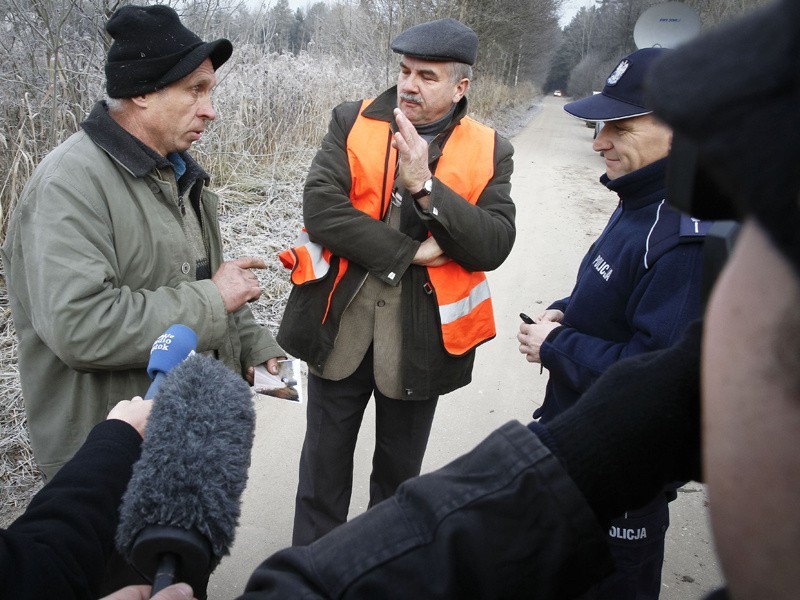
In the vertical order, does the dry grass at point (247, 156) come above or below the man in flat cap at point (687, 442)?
below

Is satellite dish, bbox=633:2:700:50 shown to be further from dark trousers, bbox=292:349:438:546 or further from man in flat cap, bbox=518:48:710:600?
dark trousers, bbox=292:349:438:546

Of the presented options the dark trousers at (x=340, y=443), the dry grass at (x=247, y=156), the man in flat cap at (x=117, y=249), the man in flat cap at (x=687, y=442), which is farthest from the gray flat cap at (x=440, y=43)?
the dry grass at (x=247, y=156)

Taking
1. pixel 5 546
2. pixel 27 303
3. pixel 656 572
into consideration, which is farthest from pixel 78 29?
pixel 656 572

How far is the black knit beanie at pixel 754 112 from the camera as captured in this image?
49 centimetres

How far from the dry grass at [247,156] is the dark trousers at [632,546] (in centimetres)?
266

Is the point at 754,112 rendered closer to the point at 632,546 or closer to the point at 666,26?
the point at 632,546

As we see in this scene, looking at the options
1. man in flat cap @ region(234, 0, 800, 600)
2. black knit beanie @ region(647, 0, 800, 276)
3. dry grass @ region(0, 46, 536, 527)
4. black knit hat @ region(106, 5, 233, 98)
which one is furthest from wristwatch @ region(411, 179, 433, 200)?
dry grass @ region(0, 46, 536, 527)

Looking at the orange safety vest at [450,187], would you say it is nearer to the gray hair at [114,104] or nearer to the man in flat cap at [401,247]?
the man in flat cap at [401,247]

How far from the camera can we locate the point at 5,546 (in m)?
1.13

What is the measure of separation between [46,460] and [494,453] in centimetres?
186

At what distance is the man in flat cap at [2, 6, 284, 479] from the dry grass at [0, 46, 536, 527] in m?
1.32

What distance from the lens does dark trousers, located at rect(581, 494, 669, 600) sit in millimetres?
2246

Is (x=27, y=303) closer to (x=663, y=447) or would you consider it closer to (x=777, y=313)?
(x=663, y=447)

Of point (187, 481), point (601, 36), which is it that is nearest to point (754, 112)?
point (187, 481)
